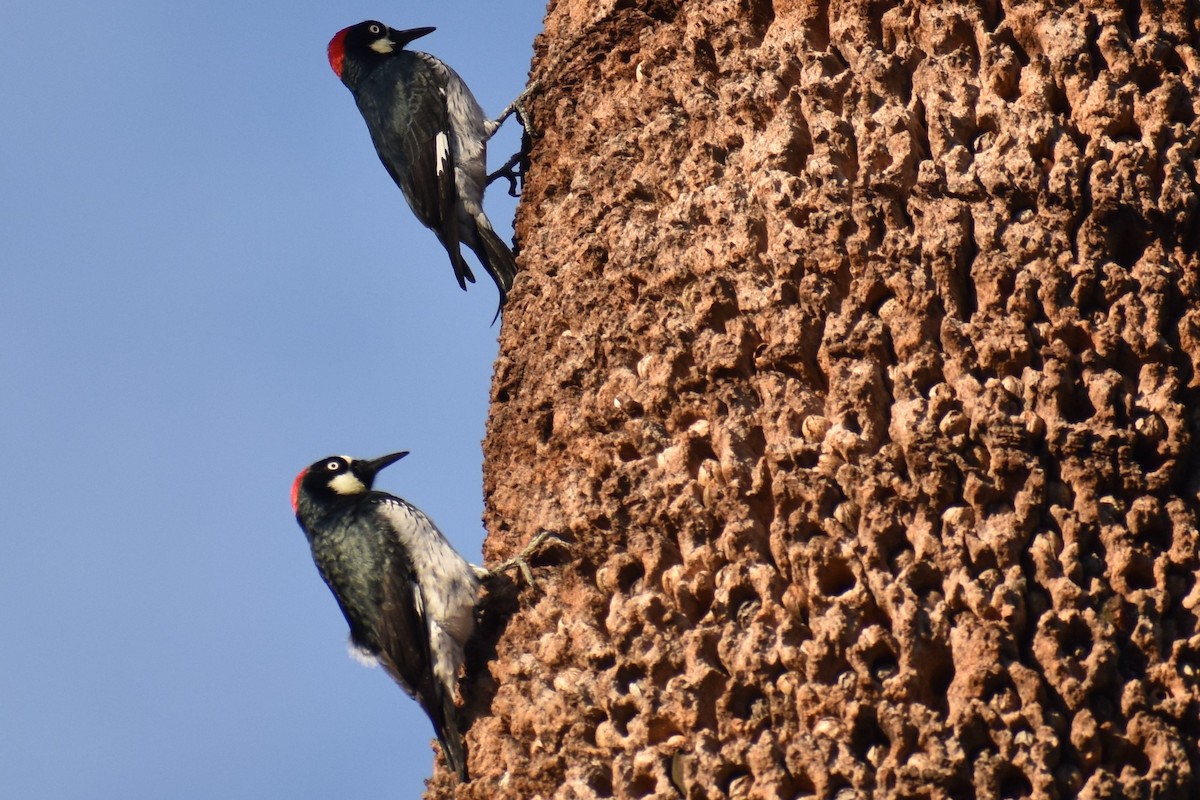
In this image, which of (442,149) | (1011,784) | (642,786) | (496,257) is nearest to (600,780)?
(642,786)

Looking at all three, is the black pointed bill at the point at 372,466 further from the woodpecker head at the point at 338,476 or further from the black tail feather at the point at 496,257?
the black tail feather at the point at 496,257

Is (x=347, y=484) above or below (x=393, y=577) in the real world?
above

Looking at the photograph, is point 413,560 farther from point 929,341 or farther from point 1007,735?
point 1007,735

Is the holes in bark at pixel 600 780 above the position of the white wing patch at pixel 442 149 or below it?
below

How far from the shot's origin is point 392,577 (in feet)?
17.2

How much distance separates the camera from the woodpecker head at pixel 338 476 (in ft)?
19.5

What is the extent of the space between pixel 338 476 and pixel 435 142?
5.42 ft

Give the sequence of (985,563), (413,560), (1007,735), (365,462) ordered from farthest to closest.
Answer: (365,462), (413,560), (985,563), (1007,735)

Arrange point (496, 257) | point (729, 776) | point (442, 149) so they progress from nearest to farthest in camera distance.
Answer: point (729, 776) → point (496, 257) → point (442, 149)

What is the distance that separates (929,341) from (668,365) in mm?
674

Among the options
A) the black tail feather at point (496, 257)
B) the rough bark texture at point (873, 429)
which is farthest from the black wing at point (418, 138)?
the rough bark texture at point (873, 429)

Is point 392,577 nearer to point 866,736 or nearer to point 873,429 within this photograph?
point 873,429

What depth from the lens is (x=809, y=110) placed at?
4.14 meters

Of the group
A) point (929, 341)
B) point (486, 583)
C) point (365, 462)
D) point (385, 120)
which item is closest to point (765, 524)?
point (929, 341)
